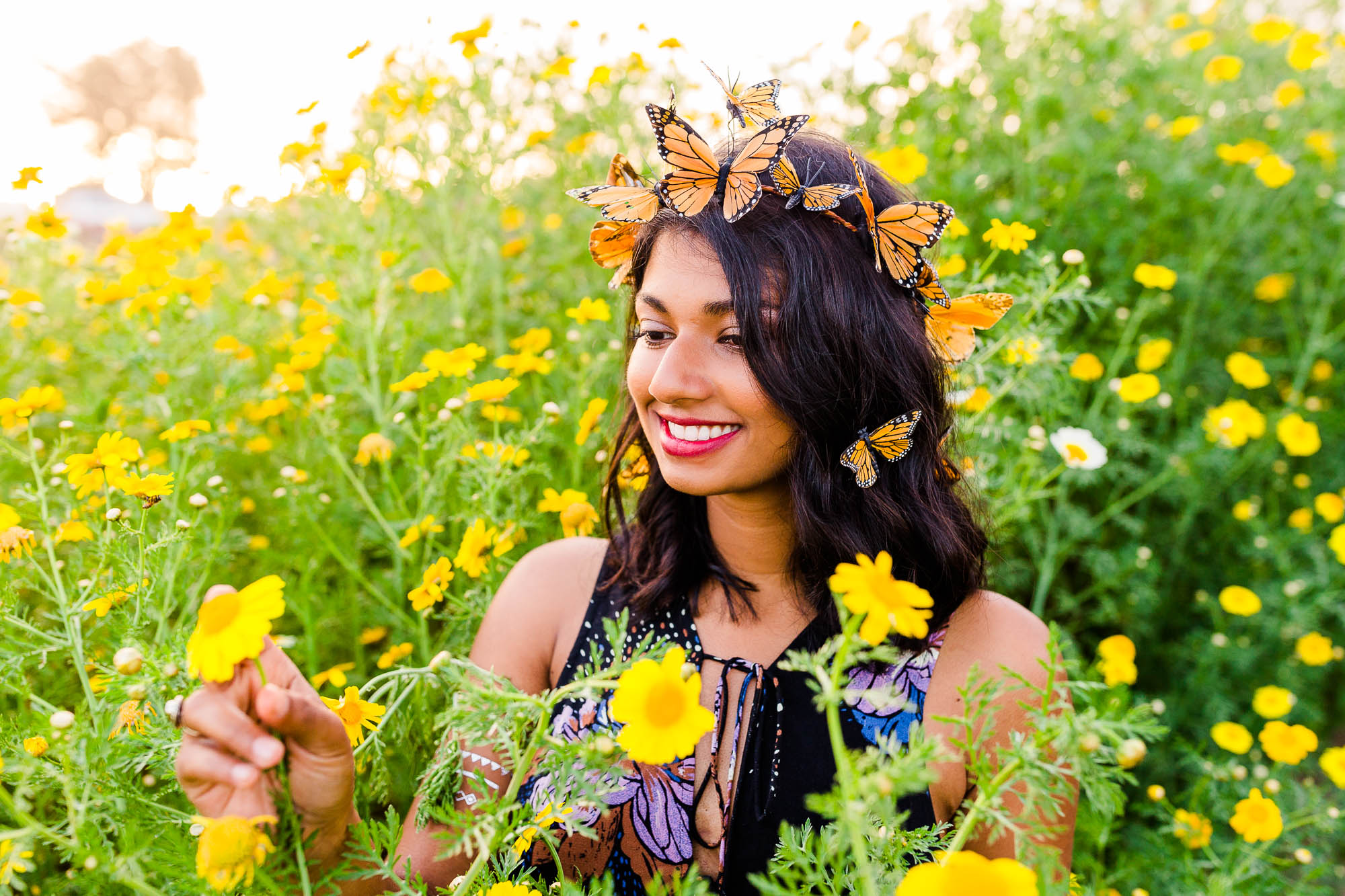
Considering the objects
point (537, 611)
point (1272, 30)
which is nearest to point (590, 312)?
point (537, 611)

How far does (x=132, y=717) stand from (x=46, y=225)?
1593mm

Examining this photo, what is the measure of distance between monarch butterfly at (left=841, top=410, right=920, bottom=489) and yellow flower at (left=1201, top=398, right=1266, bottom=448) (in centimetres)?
133

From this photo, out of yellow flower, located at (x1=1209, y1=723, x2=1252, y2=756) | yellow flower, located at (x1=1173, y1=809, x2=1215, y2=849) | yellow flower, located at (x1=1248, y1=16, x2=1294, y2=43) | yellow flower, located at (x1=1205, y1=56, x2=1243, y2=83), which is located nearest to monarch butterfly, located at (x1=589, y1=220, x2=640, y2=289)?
yellow flower, located at (x1=1173, y1=809, x2=1215, y2=849)

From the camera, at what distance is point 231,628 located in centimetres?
73

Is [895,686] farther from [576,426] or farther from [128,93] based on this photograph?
[128,93]

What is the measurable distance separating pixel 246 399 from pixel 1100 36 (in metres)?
3.07

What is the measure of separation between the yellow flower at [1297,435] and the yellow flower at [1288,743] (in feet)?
2.89

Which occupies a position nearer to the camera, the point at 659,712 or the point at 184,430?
the point at 659,712

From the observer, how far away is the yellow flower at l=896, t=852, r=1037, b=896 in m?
0.60

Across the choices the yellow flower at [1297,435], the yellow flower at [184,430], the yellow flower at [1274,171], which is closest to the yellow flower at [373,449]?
the yellow flower at [184,430]

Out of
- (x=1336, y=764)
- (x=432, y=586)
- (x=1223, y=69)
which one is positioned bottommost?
(x=1336, y=764)

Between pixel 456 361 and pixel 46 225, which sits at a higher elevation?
pixel 46 225

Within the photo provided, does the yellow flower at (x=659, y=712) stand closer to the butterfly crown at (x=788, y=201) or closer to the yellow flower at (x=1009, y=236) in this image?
the butterfly crown at (x=788, y=201)

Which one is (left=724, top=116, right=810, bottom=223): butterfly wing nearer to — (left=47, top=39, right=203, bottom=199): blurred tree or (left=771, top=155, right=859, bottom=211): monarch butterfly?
(left=771, top=155, right=859, bottom=211): monarch butterfly
